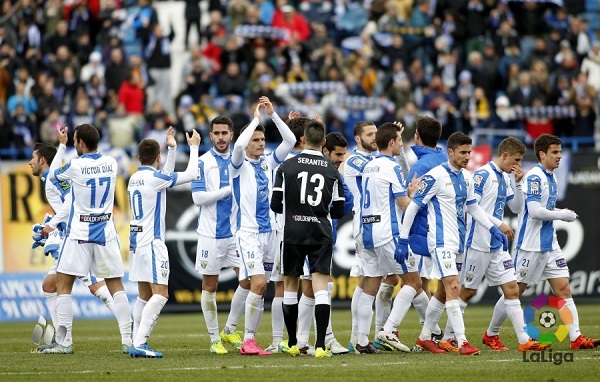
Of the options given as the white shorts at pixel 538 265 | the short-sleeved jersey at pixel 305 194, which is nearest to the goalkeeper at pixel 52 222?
the short-sleeved jersey at pixel 305 194

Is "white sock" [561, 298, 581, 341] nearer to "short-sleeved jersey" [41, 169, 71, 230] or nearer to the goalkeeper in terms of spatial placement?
the goalkeeper

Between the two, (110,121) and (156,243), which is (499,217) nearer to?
(156,243)

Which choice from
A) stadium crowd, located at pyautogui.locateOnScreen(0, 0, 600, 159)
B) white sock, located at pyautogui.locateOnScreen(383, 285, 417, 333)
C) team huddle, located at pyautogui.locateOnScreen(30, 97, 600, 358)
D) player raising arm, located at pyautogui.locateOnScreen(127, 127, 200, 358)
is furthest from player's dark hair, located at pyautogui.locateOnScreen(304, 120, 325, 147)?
stadium crowd, located at pyautogui.locateOnScreen(0, 0, 600, 159)

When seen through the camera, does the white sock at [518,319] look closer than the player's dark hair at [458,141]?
No

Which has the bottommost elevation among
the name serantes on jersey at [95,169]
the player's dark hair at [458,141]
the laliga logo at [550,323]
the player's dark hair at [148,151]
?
the laliga logo at [550,323]

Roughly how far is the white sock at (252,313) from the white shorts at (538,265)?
3.51 m

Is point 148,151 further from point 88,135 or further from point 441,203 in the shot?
point 441,203

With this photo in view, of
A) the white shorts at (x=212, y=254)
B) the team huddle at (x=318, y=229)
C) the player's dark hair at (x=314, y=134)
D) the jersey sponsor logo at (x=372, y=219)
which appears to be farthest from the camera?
the white shorts at (x=212, y=254)

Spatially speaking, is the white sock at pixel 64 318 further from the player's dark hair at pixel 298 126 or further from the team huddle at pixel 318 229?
the player's dark hair at pixel 298 126

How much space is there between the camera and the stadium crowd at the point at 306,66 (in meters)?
27.5

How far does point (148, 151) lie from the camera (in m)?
14.7

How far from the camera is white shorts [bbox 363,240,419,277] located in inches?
578

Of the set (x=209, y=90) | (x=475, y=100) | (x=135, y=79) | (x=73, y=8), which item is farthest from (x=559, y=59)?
(x=73, y=8)

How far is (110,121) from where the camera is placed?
1067 inches
